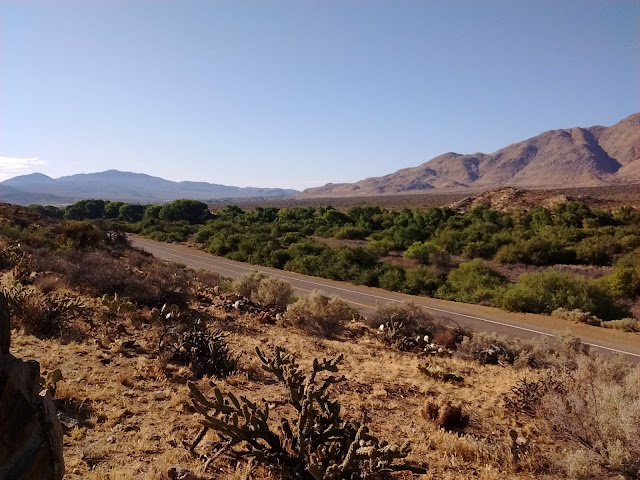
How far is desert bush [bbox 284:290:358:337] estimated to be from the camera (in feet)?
44.1

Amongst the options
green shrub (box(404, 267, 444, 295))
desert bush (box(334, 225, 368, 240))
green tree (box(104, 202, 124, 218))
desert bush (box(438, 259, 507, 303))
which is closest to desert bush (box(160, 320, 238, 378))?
desert bush (box(438, 259, 507, 303))

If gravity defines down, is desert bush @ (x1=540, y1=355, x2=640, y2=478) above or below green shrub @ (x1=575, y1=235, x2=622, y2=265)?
above

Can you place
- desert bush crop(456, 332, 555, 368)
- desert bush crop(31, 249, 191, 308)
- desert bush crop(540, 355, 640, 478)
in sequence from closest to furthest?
desert bush crop(540, 355, 640, 478) → desert bush crop(456, 332, 555, 368) → desert bush crop(31, 249, 191, 308)

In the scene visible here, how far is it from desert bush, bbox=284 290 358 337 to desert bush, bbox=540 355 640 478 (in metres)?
7.31

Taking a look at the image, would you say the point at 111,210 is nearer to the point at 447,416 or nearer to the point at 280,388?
the point at 280,388

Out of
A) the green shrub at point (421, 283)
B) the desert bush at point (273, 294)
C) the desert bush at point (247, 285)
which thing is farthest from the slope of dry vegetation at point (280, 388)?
the green shrub at point (421, 283)

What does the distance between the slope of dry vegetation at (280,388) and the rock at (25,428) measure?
51.4 inches

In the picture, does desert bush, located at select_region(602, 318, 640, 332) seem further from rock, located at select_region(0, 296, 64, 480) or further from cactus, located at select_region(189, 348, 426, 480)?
rock, located at select_region(0, 296, 64, 480)

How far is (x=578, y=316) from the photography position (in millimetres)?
18625

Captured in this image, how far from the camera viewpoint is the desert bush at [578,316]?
18422 mm

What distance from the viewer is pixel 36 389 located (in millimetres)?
3672

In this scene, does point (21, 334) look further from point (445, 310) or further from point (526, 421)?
point (445, 310)

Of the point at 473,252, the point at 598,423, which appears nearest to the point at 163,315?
the point at 598,423

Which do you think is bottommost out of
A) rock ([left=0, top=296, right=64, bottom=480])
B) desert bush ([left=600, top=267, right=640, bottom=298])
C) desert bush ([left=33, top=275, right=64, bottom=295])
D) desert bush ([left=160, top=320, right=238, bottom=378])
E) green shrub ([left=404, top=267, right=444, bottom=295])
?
green shrub ([left=404, top=267, right=444, bottom=295])
